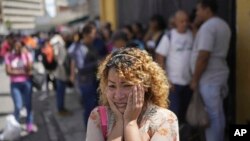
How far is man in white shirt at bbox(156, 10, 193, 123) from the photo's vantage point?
198 inches

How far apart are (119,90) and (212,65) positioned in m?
2.61

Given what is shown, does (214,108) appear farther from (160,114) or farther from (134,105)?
(134,105)

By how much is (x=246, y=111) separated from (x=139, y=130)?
10.3 feet

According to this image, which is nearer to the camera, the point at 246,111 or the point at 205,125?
the point at 205,125

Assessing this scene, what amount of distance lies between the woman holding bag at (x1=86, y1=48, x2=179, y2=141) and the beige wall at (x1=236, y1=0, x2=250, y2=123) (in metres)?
2.89

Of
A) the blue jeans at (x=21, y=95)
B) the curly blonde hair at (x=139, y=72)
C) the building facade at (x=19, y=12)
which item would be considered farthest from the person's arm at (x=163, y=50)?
the building facade at (x=19, y=12)

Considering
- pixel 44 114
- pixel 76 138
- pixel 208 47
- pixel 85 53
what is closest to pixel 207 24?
pixel 208 47

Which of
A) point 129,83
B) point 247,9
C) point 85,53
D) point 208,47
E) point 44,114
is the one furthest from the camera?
point 44,114

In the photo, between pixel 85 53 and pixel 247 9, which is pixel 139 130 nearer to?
pixel 247 9

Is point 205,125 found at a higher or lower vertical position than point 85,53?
lower

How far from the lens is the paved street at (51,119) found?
23.0 ft

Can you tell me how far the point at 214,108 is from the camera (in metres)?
4.69

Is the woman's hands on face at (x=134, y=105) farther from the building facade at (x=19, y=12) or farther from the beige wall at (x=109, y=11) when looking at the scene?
the building facade at (x=19, y=12)

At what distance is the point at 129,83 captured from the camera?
2.27 metres
